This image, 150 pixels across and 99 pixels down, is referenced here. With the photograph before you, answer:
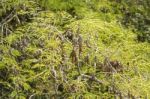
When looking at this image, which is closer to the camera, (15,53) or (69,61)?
(69,61)

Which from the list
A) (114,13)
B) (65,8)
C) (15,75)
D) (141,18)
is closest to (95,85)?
(15,75)

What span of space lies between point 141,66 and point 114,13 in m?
1.75

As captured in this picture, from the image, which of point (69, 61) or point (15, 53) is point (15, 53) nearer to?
point (15, 53)

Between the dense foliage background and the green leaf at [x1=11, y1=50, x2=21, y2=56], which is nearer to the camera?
the dense foliage background

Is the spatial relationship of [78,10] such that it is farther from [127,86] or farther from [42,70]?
[127,86]

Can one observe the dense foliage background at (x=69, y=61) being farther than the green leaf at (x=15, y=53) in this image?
No

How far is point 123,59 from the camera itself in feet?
8.49

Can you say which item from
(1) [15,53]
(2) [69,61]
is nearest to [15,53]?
(1) [15,53]

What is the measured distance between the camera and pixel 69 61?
8.21ft

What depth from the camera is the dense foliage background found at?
247 cm

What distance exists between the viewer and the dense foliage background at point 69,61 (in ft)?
8.10

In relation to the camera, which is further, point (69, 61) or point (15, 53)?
point (15, 53)

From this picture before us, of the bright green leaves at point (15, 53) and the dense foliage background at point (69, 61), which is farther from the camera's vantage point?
the bright green leaves at point (15, 53)

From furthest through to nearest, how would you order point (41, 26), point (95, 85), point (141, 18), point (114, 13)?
point (141, 18), point (114, 13), point (41, 26), point (95, 85)
